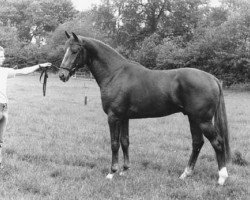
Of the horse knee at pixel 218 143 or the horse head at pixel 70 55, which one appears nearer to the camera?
the horse knee at pixel 218 143

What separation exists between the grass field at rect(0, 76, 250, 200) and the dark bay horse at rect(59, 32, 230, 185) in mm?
409

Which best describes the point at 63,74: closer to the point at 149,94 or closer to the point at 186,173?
the point at 149,94

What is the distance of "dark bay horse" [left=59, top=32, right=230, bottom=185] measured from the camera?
18.6 ft

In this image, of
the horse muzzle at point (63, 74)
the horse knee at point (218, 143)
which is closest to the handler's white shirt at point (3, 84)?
the horse muzzle at point (63, 74)

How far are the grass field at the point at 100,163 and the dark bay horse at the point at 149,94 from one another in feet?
1.34

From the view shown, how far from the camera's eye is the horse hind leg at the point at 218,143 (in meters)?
5.65

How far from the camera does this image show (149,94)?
596cm

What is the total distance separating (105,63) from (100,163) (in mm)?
2038

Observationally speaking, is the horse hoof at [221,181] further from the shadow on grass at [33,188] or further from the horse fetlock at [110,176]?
the shadow on grass at [33,188]

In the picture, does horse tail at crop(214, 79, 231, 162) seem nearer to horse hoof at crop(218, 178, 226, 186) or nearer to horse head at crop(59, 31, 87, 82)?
horse hoof at crop(218, 178, 226, 186)

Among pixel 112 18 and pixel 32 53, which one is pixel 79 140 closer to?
pixel 112 18

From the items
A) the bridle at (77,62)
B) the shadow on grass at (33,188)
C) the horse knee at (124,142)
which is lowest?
the shadow on grass at (33,188)

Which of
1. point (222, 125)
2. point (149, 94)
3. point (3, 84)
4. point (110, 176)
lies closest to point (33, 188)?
point (110, 176)

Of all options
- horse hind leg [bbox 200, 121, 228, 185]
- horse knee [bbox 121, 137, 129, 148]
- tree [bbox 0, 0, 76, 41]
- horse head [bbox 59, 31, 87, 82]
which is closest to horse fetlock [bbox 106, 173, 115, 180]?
horse knee [bbox 121, 137, 129, 148]
